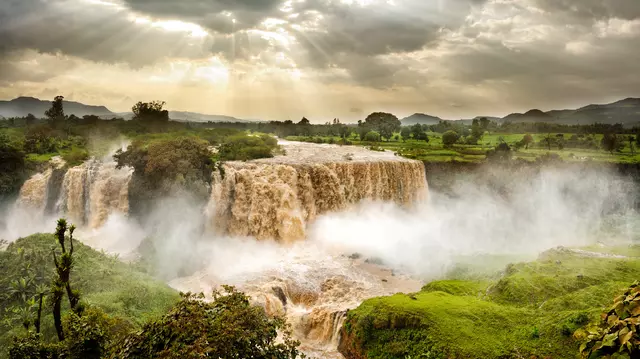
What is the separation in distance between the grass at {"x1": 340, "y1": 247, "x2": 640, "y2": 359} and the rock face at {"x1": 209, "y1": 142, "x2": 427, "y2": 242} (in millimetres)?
12452

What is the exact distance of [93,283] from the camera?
13.7 m

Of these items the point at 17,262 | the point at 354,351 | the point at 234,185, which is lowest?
the point at 354,351

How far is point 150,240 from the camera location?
70.1 feet

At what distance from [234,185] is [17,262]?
1261 cm

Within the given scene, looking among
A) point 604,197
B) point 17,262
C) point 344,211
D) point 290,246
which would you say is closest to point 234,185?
point 290,246

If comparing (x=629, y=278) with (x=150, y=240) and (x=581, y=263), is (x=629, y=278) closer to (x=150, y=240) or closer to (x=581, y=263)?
(x=581, y=263)

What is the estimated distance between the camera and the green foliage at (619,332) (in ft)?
11.2

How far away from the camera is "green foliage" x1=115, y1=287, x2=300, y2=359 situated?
5160 millimetres

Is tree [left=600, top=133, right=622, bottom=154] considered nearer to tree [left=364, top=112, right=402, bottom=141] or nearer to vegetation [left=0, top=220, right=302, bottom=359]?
tree [left=364, top=112, right=402, bottom=141]

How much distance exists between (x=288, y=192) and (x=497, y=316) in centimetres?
1617

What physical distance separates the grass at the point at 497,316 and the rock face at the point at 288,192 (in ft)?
40.9

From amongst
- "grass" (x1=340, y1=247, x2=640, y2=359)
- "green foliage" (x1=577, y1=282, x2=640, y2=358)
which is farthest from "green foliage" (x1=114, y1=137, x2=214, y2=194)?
"green foliage" (x1=577, y1=282, x2=640, y2=358)

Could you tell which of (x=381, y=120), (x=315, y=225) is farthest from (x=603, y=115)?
(x=315, y=225)

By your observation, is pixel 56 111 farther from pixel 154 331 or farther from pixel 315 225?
pixel 154 331
